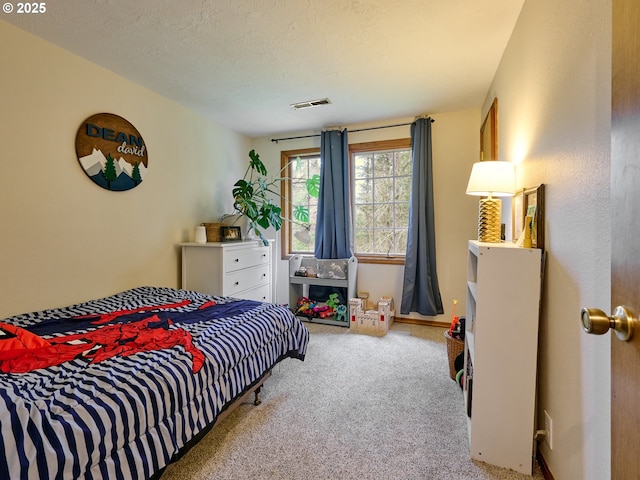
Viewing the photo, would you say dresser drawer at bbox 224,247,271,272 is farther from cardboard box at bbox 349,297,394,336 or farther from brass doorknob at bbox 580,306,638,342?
brass doorknob at bbox 580,306,638,342

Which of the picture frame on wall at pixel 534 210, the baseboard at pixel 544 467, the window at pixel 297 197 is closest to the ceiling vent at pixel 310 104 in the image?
the window at pixel 297 197

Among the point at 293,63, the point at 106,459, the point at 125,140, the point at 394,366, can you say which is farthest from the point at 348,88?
the point at 106,459

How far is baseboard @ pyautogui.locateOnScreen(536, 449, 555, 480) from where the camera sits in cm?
137

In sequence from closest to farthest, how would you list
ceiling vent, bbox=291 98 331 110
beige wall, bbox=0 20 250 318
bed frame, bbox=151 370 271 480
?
bed frame, bbox=151 370 271 480, beige wall, bbox=0 20 250 318, ceiling vent, bbox=291 98 331 110

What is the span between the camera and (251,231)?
4.02m

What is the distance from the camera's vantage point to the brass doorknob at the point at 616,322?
0.56 m

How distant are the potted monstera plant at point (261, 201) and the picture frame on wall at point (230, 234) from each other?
19cm

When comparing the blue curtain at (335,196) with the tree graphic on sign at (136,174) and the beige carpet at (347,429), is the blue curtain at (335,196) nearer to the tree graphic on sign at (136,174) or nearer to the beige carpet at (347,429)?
the beige carpet at (347,429)

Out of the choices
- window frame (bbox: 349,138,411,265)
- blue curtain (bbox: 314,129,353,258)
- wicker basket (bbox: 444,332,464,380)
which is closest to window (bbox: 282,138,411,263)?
window frame (bbox: 349,138,411,265)

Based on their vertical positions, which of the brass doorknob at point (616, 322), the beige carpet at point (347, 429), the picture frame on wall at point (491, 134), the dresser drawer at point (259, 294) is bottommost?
the beige carpet at point (347, 429)

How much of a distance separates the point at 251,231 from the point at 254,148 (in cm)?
131

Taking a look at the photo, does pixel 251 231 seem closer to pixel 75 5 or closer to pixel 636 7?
pixel 75 5

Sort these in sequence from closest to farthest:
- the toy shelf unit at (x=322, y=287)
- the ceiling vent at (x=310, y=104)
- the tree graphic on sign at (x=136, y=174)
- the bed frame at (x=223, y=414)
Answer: the bed frame at (x=223, y=414) < the tree graphic on sign at (x=136, y=174) < the ceiling vent at (x=310, y=104) < the toy shelf unit at (x=322, y=287)

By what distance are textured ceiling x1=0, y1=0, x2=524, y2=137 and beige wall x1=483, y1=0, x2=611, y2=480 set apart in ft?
1.88
